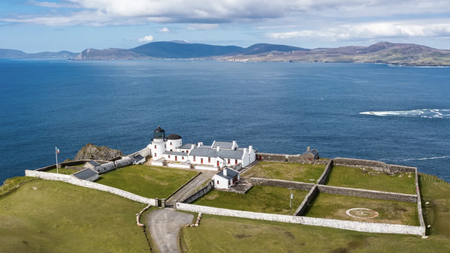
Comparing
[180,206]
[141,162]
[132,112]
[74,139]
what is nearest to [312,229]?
[180,206]

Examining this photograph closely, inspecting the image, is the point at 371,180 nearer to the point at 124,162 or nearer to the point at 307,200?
the point at 307,200

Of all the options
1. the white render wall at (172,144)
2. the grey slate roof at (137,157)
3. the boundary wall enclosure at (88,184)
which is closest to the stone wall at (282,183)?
the boundary wall enclosure at (88,184)

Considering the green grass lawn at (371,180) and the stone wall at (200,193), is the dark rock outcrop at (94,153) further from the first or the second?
the green grass lawn at (371,180)

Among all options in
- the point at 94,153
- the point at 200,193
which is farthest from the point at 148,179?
the point at 94,153

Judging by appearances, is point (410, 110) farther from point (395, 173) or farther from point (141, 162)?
point (141, 162)

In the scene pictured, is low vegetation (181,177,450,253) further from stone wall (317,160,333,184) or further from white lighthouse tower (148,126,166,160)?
white lighthouse tower (148,126,166,160)
